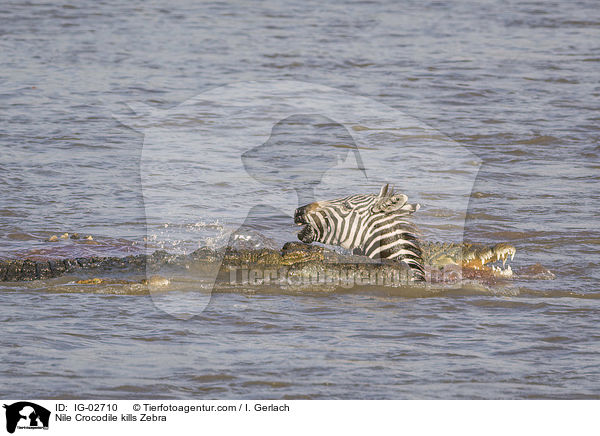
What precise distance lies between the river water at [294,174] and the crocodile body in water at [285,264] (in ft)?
0.63

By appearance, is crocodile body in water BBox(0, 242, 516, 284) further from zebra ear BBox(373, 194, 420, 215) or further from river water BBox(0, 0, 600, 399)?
zebra ear BBox(373, 194, 420, 215)

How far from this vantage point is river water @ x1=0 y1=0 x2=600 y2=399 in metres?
5.68

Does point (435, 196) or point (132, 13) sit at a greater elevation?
point (132, 13)

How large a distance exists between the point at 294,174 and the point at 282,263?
152 inches

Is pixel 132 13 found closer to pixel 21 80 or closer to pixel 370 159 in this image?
pixel 21 80

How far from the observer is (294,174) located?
11.0 m

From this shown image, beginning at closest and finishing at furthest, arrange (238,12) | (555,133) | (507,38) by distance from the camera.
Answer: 1. (555,133)
2. (507,38)
3. (238,12)

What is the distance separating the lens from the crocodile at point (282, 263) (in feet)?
23.5

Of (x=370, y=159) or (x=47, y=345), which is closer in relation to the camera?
(x=47, y=345)

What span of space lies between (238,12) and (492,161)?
35.3 ft

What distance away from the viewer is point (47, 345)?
5902mm

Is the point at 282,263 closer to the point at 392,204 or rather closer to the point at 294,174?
the point at 392,204

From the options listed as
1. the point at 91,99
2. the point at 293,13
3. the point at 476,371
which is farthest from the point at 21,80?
the point at 476,371
